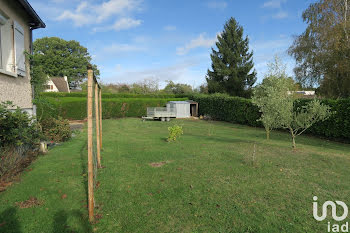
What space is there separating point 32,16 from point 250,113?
52.8ft

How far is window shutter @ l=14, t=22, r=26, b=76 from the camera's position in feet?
21.2

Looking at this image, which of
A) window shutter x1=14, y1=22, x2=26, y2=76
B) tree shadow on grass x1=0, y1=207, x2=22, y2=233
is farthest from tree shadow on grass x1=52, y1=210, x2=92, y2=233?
window shutter x1=14, y1=22, x2=26, y2=76

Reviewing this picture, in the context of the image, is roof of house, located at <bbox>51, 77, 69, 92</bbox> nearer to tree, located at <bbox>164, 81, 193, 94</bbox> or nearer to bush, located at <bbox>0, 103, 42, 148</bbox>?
tree, located at <bbox>164, 81, 193, 94</bbox>

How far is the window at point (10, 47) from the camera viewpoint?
5941mm

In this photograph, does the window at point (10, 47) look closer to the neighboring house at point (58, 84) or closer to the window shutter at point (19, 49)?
the window shutter at point (19, 49)

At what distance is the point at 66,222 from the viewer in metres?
3.22

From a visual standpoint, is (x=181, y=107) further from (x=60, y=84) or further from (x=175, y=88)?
(x=60, y=84)

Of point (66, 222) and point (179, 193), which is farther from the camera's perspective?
point (179, 193)

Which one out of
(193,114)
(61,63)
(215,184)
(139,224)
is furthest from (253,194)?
(61,63)

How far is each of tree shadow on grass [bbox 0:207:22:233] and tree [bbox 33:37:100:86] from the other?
56.0m

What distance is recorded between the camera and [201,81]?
156 feet

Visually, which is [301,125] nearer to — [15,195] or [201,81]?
[15,195]

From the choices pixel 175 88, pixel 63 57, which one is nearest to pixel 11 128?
pixel 175 88

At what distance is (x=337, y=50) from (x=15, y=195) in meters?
23.1
